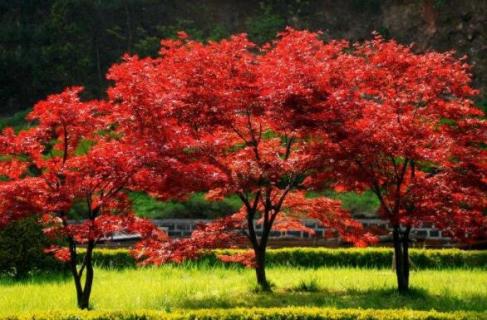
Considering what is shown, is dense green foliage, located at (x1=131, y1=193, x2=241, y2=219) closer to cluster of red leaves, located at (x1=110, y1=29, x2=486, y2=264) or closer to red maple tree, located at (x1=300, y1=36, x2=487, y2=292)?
cluster of red leaves, located at (x1=110, y1=29, x2=486, y2=264)

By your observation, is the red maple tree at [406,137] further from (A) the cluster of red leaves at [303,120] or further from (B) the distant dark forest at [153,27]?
(B) the distant dark forest at [153,27]

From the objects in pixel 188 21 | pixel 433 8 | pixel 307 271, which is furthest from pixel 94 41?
pixel 307 271

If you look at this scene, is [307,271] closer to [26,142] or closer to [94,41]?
[26,142]

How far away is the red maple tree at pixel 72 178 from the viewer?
9.11 m

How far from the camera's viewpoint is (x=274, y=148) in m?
11.4

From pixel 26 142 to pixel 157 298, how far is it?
3632 mm

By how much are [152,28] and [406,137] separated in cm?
2660

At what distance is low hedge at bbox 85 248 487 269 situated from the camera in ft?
48.9

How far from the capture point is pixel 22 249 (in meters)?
14.2

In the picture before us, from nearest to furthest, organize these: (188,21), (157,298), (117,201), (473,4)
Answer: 1. (117,201)
2. (157,298)
3. (473,4)
4. (188,21)

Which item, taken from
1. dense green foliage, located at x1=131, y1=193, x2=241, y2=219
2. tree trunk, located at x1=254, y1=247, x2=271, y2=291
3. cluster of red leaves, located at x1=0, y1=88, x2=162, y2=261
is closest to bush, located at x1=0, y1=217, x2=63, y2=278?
cluster of red leaves, located at x1=0, y1=88, x2=162, y2=261

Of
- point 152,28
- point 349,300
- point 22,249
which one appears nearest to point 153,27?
point 152,28

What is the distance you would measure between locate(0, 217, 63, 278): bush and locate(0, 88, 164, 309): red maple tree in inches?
176

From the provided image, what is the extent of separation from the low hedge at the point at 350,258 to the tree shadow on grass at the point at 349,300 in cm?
394
